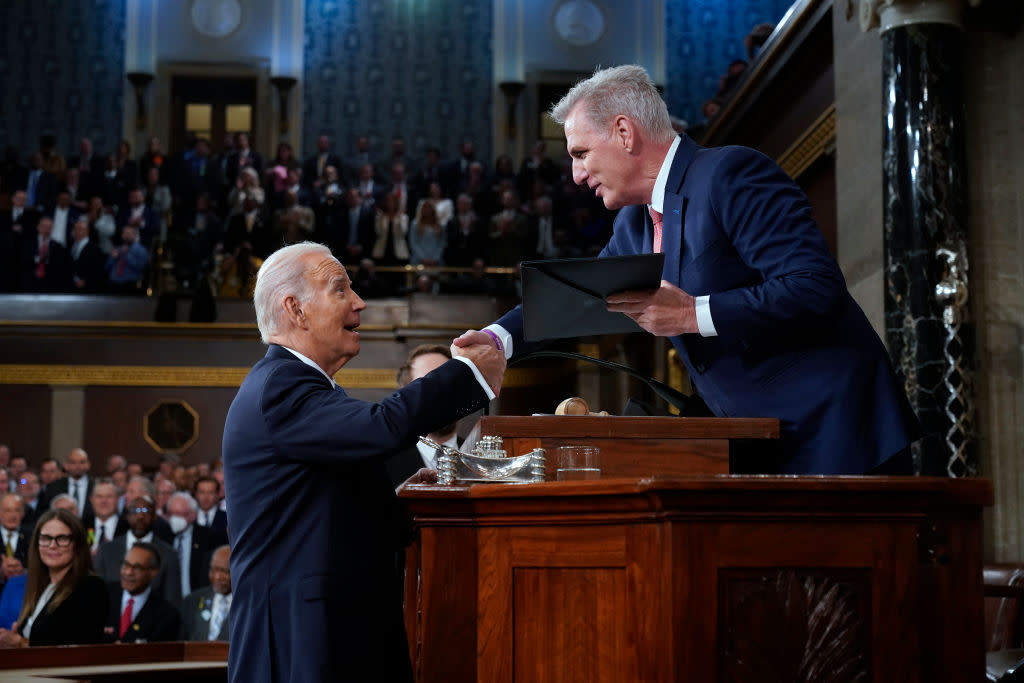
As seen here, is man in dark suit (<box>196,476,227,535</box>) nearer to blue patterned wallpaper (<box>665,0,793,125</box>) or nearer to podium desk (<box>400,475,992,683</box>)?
podium desk (<box>400,475,992,683</box>)

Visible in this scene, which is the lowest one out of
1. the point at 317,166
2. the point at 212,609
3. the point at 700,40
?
the point at 212,609

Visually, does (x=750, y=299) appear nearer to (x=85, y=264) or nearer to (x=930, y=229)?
(x=930, y=229)

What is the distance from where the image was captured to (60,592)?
199 inches

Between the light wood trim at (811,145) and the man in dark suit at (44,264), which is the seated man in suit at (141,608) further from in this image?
the man in dark suit at (44,264)

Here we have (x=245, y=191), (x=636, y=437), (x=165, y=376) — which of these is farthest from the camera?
(x=245, y=191)

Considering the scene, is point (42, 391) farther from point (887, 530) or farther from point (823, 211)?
point (887, 530)

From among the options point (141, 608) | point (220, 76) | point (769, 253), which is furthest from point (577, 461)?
point (220, 76)

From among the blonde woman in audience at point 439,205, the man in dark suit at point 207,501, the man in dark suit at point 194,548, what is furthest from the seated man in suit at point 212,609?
the blonde woman in audience at point 439,205

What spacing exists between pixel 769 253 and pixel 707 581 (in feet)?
2.88

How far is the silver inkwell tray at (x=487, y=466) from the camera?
1.89m

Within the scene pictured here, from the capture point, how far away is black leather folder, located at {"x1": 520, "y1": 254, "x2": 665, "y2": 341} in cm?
209

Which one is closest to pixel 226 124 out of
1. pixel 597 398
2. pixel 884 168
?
pixel 597 398

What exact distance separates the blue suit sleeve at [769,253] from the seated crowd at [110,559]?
3418mm

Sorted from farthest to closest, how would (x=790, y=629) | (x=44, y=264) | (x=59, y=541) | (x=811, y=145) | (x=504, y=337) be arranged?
(x=44, y=264), (x=811, y=145), (x=59, y=541), (x=504, y=337), (x=790, y=629)
